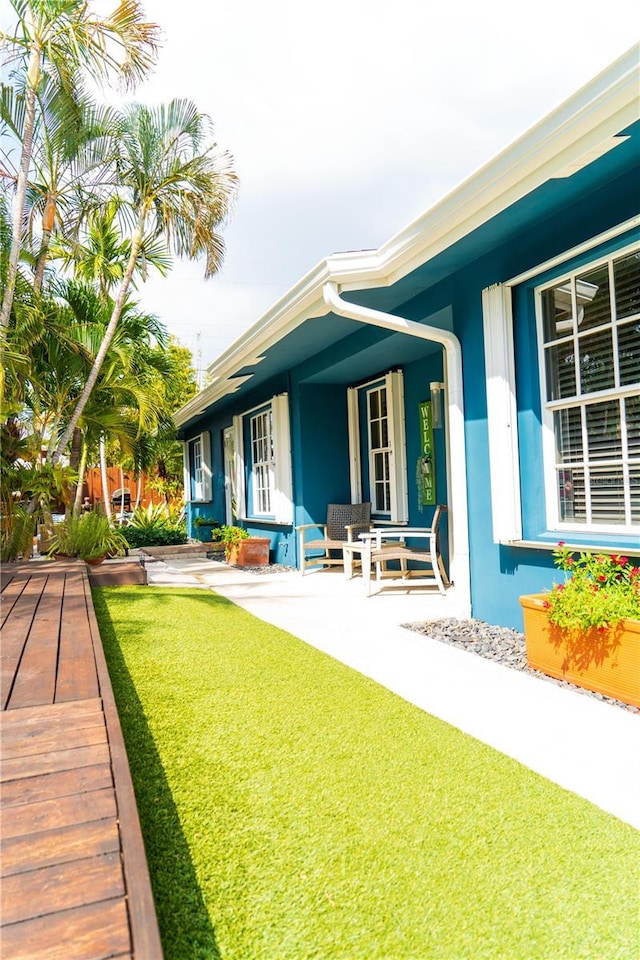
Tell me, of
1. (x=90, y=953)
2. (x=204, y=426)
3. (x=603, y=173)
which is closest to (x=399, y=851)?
→ (x=90, y=953)

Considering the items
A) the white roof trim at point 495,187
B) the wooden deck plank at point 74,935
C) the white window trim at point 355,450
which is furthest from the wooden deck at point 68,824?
the white window trim at point 355,450

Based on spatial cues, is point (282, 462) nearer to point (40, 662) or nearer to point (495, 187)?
point (495, 187)

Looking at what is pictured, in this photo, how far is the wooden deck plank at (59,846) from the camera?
141 cm

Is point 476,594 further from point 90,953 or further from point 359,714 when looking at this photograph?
point 90,953

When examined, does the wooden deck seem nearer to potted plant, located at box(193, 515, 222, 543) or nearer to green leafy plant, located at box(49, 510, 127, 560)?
green leafy plant, located at box(49, 510, 127, 560)

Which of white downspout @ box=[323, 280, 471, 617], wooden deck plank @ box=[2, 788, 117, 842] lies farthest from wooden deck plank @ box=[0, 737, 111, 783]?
white downspout @ box=[323, 280, 471, 617]

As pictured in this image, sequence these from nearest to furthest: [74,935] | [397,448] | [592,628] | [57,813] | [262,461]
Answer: [74,935]
[57,813]
[592,628]
[397,448]
[262,461]

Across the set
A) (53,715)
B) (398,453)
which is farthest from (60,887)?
(398,453)

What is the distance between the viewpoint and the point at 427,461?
6.83 metres

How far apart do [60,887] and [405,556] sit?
505cm

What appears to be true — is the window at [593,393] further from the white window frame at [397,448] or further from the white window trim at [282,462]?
the white window trim at [282,462]

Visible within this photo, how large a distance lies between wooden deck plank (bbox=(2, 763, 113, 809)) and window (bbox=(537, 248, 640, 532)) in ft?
10.4

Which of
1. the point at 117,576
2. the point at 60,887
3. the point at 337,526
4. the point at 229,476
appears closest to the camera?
the point at 60,887

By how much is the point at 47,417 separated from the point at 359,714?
26.4ft
